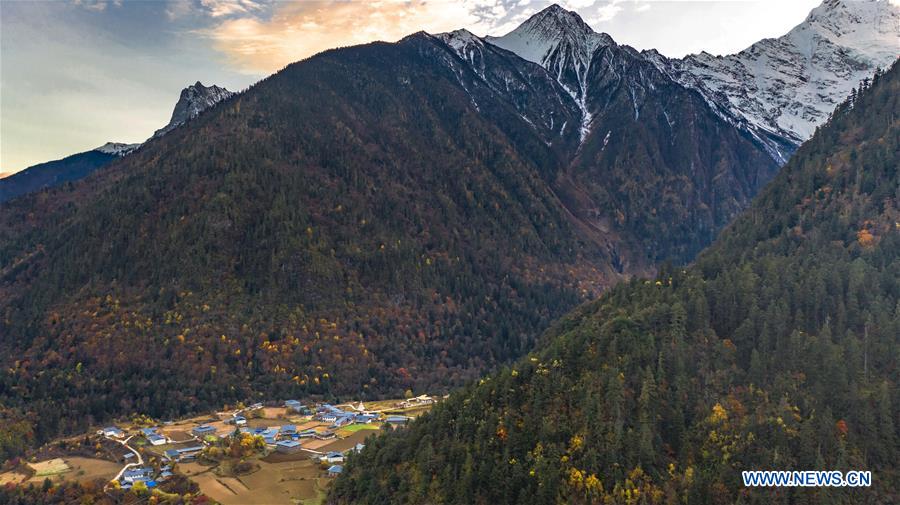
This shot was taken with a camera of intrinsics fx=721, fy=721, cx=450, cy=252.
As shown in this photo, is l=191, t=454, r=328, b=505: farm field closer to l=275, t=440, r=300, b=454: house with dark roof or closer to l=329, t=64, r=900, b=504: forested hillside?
l=275, t=440, r=300, b=454: house with dark roof

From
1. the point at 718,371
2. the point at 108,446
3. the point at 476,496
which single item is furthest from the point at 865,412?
the point at 108,446

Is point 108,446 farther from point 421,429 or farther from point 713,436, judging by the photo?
point 713,436

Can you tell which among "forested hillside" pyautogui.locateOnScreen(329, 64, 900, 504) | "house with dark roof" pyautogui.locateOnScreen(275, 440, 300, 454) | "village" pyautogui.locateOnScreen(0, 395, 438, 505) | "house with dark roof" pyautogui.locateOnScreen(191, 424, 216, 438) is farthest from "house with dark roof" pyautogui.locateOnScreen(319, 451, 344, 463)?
"house with dark roof" pyautogui.locateOnScreen(191, 424, 216, 438)

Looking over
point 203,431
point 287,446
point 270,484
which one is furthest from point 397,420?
point 270,484

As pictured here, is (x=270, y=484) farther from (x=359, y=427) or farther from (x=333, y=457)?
(x=359, y=427)

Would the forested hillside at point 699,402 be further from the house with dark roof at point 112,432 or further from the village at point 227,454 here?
the house with dark roof at point 112,432
